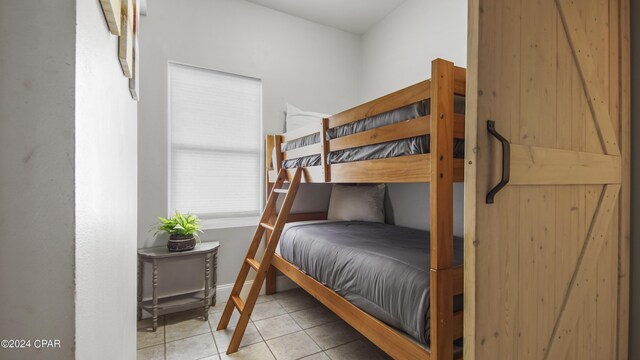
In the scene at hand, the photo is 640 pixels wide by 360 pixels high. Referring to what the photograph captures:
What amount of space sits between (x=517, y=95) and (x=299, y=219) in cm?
248

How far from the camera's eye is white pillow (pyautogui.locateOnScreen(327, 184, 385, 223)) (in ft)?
9.75

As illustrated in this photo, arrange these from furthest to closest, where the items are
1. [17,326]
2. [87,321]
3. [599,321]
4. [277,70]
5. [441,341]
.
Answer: [277,70], [599,321], [441,341], [87,321], [17,326]

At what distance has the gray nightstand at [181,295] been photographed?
2.27 m

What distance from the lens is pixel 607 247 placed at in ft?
4.75

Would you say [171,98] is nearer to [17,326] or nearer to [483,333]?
[17,326]

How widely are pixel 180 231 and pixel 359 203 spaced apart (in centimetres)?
173

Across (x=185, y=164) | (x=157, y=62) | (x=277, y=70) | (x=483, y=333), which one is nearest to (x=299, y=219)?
(x=185, y=164)

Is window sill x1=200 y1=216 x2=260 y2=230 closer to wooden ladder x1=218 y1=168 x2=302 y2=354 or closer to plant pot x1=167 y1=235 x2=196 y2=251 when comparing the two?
plant pot x1=167 y1=235 x2=196 y2=251

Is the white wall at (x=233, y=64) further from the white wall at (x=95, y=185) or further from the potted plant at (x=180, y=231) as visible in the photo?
the white wall at (x=95, y=185)

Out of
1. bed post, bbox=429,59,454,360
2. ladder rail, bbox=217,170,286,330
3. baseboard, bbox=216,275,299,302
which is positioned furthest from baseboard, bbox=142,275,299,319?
bed post, bbox=429,59,454,360

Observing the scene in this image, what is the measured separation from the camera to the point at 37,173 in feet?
1.24

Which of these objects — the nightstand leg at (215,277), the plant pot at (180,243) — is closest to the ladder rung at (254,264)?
the nightstand leg at (215,277)

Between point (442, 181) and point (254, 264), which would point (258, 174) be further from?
point (442, 181)

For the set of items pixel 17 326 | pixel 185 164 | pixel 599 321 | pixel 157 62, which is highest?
pixel 157 62
